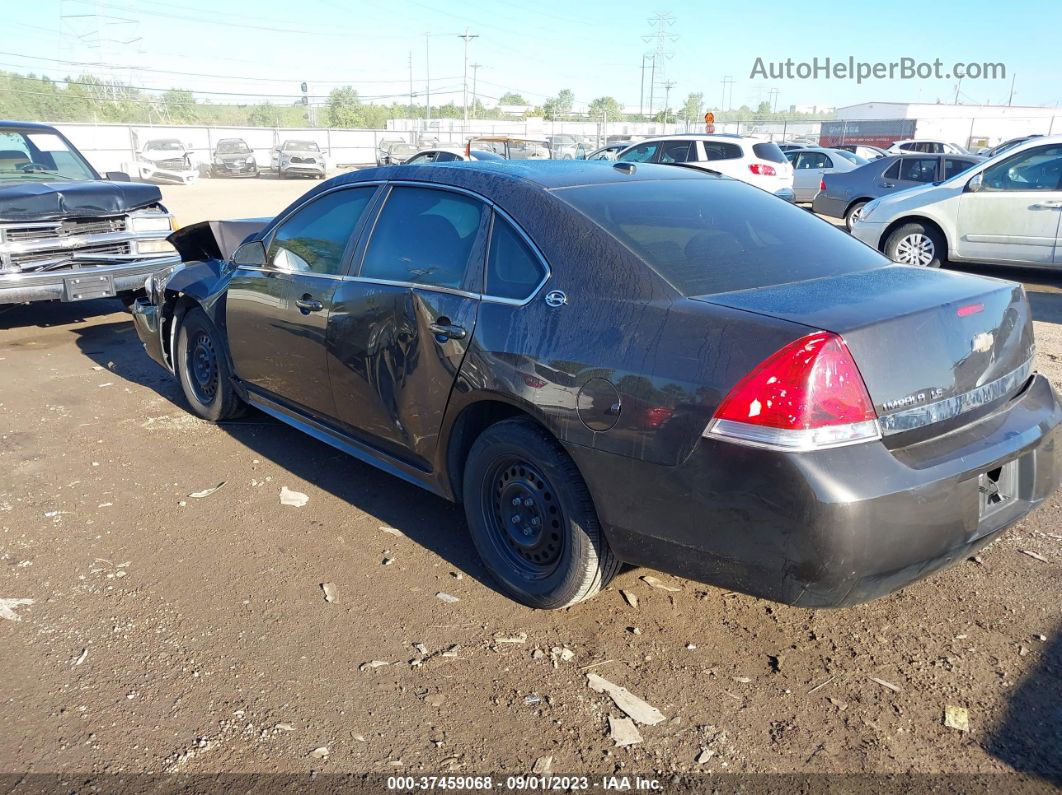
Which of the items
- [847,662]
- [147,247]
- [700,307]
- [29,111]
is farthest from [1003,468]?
[29,111]

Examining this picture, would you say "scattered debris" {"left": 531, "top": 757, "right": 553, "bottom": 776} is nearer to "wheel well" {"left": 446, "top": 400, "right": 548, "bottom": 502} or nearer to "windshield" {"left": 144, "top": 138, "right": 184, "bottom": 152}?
"wheel well" {"left": 446, "top": 400, "right": 548, "bottom": 502}

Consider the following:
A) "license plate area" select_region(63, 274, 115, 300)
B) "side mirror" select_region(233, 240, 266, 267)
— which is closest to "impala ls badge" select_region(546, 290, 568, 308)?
"side mirror" select_region(233, 240, 266, 267)

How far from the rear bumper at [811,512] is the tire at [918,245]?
835cm

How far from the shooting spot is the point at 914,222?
1052 cm

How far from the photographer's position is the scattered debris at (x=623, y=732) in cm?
266

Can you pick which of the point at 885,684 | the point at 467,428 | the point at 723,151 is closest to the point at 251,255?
the point at 467,428

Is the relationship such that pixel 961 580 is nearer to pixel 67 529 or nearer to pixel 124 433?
pixel 67 529

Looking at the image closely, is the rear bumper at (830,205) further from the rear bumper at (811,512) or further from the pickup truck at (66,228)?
the rear bumper at (811,512)

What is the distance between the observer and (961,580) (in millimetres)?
3545

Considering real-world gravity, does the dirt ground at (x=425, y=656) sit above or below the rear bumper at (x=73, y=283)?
below

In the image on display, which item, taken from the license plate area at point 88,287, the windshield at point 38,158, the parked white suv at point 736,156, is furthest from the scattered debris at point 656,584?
the parked white suv at point 736,156

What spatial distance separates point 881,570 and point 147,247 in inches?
308

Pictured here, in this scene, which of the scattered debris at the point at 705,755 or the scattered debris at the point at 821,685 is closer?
the scattered debris at the point at 705,755

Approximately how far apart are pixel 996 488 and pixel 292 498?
10.6 ft
